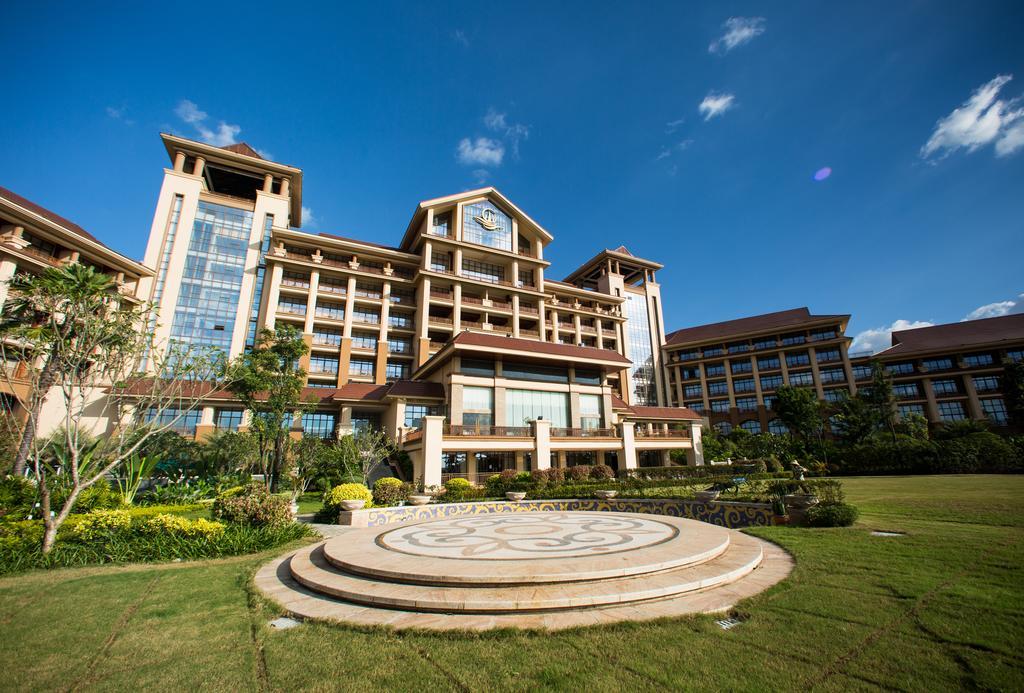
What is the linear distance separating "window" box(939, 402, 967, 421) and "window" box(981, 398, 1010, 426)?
6.32 feet

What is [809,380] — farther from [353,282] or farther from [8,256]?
[8,256]

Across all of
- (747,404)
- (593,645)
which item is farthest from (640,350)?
(593,645)

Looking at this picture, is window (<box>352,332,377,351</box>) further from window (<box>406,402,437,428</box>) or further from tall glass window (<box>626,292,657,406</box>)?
tall glass window (<box>626,292,657,406</box>)

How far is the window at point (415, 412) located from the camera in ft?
98.8

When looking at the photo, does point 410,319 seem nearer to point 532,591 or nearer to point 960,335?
point 532,591

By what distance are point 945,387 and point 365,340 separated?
7024cm

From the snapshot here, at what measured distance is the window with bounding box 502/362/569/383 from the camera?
2964 cm

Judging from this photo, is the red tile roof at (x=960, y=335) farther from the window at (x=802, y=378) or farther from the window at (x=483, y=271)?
the window at (x=483, y=271)

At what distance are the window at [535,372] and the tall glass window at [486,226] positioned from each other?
17.6 m

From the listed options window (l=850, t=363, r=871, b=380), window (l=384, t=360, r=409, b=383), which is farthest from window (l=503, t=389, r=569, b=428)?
window (l=850, t=363, r=871, b=380)

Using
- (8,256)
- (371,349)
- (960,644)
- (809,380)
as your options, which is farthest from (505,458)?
(809,380)

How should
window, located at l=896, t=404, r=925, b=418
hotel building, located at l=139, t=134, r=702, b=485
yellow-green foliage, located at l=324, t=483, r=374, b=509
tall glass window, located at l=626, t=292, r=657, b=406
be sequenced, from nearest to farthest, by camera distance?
yellow-green foliage, located at l=324, t=483, r=374, b=509
hotel building, located at l=139, t=134, r=702, b=485
window, located at l=896, t=404, r=925, b=418
tall glass window, located at l=626, t=292, r=657, b=406

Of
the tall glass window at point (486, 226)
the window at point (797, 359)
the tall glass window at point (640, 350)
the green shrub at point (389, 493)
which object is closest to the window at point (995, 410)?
the window at point (797, 359)

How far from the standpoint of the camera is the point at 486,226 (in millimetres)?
43938
